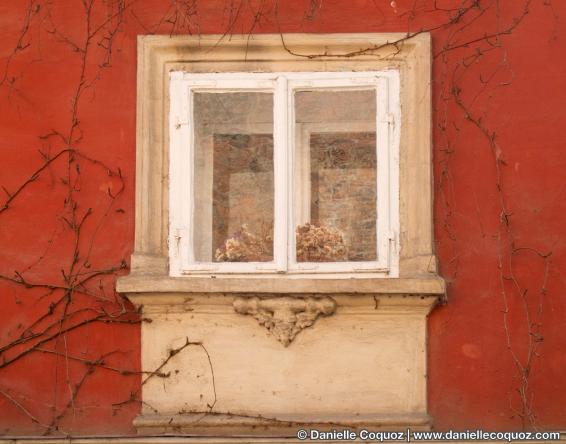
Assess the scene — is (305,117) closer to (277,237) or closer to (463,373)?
(277,237)

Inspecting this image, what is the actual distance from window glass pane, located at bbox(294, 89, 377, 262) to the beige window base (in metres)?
0.19

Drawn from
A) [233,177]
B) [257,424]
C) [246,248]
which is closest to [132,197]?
[233,177]

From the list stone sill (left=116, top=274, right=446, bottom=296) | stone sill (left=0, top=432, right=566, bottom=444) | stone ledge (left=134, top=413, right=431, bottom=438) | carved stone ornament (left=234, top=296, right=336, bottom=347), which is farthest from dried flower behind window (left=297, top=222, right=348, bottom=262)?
stone sill (left=0, top=432, right=566, bottom=444)

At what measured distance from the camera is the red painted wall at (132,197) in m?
8.51

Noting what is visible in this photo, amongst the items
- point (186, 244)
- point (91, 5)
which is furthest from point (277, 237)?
point (91, 5)

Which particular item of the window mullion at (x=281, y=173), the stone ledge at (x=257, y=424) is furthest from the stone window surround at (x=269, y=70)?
the stone ledge at (x=257, y=424)

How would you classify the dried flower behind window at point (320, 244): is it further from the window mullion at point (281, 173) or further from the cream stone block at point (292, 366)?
the cream stone block at point (292, 366)

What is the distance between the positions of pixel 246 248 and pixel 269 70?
101 centimetres

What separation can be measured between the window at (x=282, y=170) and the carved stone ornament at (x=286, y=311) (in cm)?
24

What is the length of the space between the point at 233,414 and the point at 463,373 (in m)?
1.24

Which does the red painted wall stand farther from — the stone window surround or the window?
the window

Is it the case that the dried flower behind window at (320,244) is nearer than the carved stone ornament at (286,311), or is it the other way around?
the carved stone ornament at (286,311)

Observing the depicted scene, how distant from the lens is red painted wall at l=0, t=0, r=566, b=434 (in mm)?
8508

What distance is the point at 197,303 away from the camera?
855 cm
